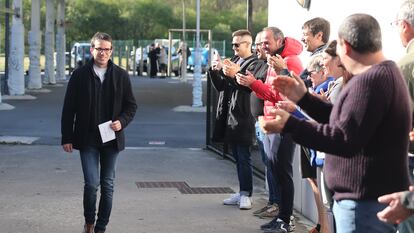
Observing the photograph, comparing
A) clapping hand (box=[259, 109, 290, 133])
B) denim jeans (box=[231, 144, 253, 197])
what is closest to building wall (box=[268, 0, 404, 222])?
denim jeans (box=[231, 144, 253, 197])

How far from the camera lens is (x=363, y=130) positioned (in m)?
3.84

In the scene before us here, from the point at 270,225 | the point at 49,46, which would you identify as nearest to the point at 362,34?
the point at 270,225

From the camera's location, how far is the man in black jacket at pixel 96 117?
7.08 m

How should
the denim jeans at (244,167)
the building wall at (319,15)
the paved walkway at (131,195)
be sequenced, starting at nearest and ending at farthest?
the building wall at (319,15)
the paved walkway at (131,195)
the denim jeans at (244,167)

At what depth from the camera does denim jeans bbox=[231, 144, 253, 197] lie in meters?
8.71

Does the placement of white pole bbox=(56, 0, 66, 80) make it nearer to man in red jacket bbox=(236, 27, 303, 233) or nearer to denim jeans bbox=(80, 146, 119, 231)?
man in red jacket bbox=(236, 27, 303, 233)

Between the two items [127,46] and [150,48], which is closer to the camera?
[150,48]

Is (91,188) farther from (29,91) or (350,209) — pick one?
(29,91)

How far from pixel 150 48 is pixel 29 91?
14368mm

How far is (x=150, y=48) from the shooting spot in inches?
1713

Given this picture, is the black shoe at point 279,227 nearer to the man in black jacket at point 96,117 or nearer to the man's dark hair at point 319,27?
the man in black jacket at point 96,117

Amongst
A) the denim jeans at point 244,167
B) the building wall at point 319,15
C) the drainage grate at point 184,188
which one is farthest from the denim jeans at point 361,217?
the drainage grate at point 184,188

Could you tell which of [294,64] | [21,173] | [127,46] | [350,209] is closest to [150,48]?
[127,46]

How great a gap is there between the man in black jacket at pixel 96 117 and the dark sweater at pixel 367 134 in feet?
11.0
